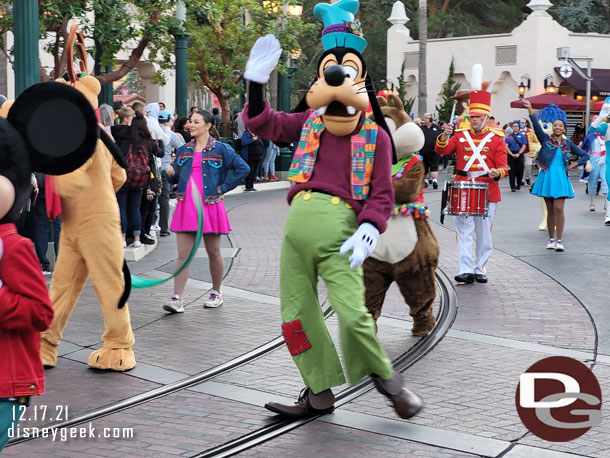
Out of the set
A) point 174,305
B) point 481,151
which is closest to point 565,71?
point 481,151

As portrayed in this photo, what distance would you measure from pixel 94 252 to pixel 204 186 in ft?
7.80

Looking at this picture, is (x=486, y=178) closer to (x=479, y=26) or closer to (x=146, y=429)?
(x=146, y=429)

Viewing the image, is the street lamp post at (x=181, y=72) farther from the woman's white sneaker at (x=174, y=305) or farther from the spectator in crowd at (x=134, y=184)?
the woman's white sneaker at (x=174, y=305)

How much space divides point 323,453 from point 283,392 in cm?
119

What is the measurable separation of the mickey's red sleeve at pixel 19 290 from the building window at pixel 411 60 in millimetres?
39467

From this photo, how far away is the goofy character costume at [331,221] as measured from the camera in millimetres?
5340

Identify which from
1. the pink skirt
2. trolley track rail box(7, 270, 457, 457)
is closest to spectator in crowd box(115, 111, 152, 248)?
the pink skirt

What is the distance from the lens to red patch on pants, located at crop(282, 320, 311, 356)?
5.47 m

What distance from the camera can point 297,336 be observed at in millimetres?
5492

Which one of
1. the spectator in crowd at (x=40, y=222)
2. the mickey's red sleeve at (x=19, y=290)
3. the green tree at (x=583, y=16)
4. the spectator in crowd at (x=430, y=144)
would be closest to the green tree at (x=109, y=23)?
the spectator in crowd at (x=40, y=222)

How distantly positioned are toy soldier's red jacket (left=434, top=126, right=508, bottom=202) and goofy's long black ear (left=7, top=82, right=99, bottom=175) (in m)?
6.25

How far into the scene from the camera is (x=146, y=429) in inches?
212

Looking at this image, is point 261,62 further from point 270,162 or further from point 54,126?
point 270,162

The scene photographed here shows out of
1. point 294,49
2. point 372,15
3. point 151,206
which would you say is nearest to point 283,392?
point 151,206
